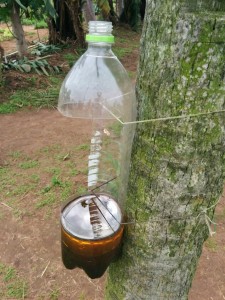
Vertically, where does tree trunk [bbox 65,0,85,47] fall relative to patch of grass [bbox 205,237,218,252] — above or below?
above

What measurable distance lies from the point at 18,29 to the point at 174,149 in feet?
21.4

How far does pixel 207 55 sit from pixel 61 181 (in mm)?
2852

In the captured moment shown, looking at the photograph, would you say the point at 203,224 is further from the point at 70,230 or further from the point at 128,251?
the point at 70,230

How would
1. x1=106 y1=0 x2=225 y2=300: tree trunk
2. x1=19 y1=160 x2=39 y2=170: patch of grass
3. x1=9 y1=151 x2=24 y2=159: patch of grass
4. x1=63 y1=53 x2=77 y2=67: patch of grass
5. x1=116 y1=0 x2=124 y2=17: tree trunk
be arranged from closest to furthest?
x1=106 y1=0 x2=225 y2=300: tree trunk → x1=19 y1=160 x2=39 y2=170: patch of grass → x1=9 y1=151 x2=24 y2=159: patch of grass → x1=63 y1=53 x2=77 y2=67: patch of grass → x1=116 y1=0 x2=124 y2=17: tree trunk

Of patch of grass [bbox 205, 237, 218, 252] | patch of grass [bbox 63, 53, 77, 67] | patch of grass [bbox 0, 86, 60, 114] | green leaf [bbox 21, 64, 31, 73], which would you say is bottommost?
patch of grass [bbox 205, 237, 218, 252]

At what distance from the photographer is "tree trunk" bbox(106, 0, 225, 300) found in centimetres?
72

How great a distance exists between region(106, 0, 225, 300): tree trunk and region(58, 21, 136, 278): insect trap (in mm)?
82

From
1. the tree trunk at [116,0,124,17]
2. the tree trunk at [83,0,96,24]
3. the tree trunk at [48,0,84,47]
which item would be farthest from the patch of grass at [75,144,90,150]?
the tree trunk at [116,0,124,17]

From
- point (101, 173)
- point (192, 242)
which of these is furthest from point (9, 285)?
point (192, 242)

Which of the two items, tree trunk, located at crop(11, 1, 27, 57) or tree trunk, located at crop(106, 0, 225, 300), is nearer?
tree trunk, located at crop(106, 0, 225, 300)

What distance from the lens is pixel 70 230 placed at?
0.96 m

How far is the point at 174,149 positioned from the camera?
846 mm

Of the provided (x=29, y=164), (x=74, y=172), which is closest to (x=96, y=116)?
(x=74, y=172)

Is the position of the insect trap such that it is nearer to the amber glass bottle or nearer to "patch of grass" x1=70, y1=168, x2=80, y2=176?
the amber glass bottle
